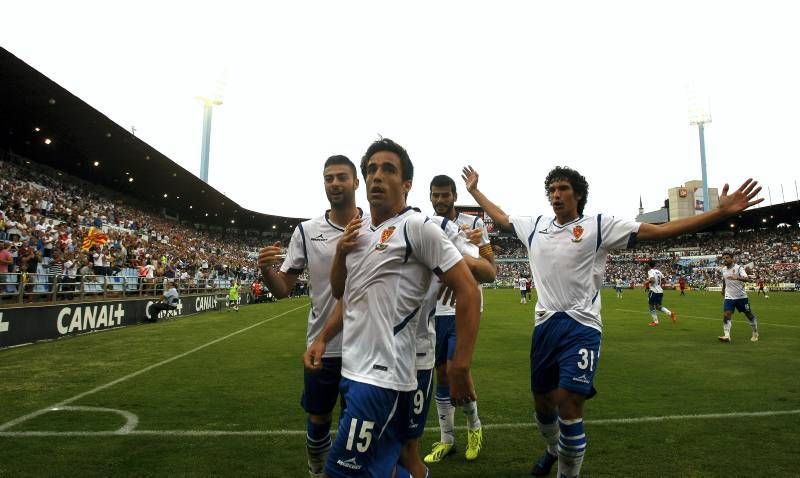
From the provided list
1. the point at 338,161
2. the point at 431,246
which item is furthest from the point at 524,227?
the point at 431,246

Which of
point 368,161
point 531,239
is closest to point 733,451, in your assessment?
point 531,239

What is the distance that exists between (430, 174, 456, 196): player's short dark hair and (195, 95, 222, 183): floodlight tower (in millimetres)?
63580

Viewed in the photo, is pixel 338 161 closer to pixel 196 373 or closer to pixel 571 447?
pixel 571 447

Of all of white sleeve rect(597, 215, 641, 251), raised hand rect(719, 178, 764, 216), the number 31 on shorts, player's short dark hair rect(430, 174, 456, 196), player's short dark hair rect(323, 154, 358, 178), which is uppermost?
player's short dark hair rect(430, 174, 456, 196)

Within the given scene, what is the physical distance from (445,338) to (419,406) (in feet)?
7.13

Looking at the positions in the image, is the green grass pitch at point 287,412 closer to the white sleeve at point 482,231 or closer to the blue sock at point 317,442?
the blue sock at point 317,442

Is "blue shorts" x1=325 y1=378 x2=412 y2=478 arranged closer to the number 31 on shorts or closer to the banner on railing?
the number 31 on shorts

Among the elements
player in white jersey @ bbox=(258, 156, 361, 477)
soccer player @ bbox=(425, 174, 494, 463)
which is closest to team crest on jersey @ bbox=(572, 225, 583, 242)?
soccer player @ bbox=(425, 174, 494, 463)

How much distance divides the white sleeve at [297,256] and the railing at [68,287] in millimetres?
12450

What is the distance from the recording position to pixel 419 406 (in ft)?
9.76

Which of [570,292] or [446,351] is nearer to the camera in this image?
[570,292]

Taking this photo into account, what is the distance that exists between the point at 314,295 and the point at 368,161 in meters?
1.40

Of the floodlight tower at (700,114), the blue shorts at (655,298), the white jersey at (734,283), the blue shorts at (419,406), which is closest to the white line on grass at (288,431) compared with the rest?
the blue shorts at (419,406)

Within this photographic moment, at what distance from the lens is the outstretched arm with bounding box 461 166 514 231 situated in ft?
17.3
